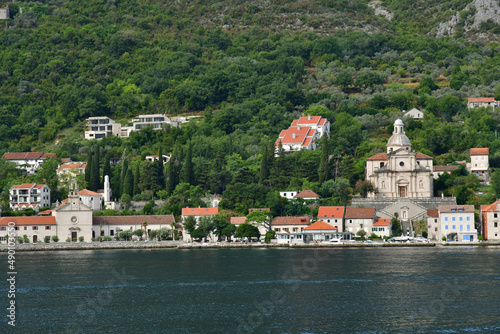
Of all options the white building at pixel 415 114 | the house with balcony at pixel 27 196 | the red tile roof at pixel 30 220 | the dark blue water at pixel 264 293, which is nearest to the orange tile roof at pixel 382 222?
the dark blue water at pixel 264 293

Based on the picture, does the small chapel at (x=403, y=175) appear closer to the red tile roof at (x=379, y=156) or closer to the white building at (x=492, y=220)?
the red tile roof at (x=379, y=156)

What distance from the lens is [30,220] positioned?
88062mm

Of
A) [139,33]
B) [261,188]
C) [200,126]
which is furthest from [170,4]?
[261,188]

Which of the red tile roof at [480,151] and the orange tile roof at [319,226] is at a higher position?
the red tile roof at [480,151]

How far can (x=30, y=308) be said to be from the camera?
158 ft

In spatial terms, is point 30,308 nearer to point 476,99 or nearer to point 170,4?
point 476,99

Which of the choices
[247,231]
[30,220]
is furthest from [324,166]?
[30,220]

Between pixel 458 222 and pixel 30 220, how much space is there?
4161 centimetres

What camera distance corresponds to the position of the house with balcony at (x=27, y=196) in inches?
3797

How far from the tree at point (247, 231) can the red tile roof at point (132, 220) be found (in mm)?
8035

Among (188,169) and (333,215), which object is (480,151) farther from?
(188,169)

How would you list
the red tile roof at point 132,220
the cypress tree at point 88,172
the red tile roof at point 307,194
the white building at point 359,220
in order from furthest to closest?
1. the cypress tree at point 88,172
2. the red tile roof at point 307,194
3. the red tile roof at point 132,220
4. the white building at point 359,220

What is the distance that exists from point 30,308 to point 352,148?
62.6 m

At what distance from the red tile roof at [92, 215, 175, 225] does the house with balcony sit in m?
10.1
